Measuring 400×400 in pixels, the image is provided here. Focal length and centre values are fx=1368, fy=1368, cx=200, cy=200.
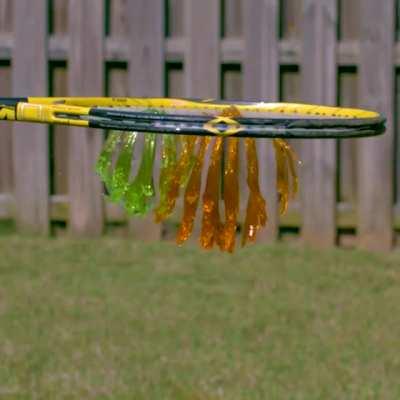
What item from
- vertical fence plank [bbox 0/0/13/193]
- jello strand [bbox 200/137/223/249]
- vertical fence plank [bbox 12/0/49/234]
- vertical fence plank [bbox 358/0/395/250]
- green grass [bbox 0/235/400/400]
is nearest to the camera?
jello strand [bbox 200/137/223/249]

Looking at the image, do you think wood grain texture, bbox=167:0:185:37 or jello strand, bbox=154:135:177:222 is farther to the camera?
wood grain texture, bbox=167:0:185:37

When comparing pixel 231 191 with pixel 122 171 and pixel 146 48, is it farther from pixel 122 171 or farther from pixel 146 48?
pixel 146 48

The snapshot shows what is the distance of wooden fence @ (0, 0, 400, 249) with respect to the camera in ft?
21.5

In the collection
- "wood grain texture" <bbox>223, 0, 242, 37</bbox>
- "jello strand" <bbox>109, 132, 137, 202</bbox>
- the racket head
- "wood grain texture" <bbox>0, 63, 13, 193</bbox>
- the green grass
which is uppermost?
"wood grain texture" <bbox>223, 0, 242, 37</bbox>

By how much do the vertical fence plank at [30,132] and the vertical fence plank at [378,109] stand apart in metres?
1.56

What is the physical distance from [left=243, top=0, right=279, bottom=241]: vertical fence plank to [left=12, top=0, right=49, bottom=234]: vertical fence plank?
101 centimetres

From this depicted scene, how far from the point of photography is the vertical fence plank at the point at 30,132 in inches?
265

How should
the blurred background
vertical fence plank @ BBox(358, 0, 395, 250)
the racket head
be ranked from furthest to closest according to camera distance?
vertical fence plank @ BBox(358, 0, 395, 250) < the blurred background < the racket head

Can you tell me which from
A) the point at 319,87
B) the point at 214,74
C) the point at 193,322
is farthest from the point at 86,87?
Answer: the point at 193,322

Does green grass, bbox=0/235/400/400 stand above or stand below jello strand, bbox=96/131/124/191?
below

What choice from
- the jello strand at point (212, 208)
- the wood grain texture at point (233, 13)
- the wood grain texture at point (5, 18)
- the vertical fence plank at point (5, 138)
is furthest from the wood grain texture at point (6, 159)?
the jello strand at point (212, 208)

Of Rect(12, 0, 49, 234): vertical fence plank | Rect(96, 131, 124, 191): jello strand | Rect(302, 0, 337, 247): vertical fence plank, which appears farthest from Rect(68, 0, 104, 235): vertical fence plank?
Rect(96, 131, 124, 191): jello strand

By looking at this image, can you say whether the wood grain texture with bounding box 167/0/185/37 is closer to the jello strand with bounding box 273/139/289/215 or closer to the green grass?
the green grass

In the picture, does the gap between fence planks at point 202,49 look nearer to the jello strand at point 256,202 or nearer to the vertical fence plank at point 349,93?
the vertical fence plank at point 349,93
